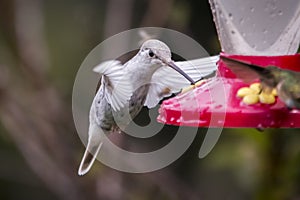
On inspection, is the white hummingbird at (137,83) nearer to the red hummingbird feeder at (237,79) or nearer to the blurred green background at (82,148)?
the red hummingbird feeder at (237,79)

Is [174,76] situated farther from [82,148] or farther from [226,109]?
[82,148]

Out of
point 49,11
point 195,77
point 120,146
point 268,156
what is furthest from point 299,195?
point 49,11

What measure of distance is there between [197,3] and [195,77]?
9.94ft

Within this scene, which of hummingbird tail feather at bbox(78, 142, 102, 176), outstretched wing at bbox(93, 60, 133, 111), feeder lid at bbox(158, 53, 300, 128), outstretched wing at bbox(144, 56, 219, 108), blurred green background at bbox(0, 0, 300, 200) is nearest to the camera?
feeder lid at bbox(158, 53, 300, 128)

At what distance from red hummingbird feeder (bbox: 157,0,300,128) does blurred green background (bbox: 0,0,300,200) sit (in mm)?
1210

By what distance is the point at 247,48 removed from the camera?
2.67 metres

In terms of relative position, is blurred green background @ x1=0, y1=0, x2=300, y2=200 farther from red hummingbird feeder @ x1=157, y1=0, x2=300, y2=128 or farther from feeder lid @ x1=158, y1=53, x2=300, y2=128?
feeder lid @ x1=158, y1=53, x2=300, y2=128

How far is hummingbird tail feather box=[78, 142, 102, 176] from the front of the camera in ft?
8.40

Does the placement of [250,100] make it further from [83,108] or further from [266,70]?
[83,108]

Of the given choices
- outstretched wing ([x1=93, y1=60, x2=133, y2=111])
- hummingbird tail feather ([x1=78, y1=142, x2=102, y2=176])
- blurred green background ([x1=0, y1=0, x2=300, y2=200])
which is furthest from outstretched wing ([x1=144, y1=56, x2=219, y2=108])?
blurred green background ([x1=0, y1=0, x2=300, y2=200])

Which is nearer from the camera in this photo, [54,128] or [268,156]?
[268,156]

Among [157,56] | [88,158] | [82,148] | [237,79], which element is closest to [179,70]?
[157,56]

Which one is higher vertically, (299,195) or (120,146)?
(299,195)

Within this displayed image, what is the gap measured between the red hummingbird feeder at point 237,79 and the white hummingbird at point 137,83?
0.09m
